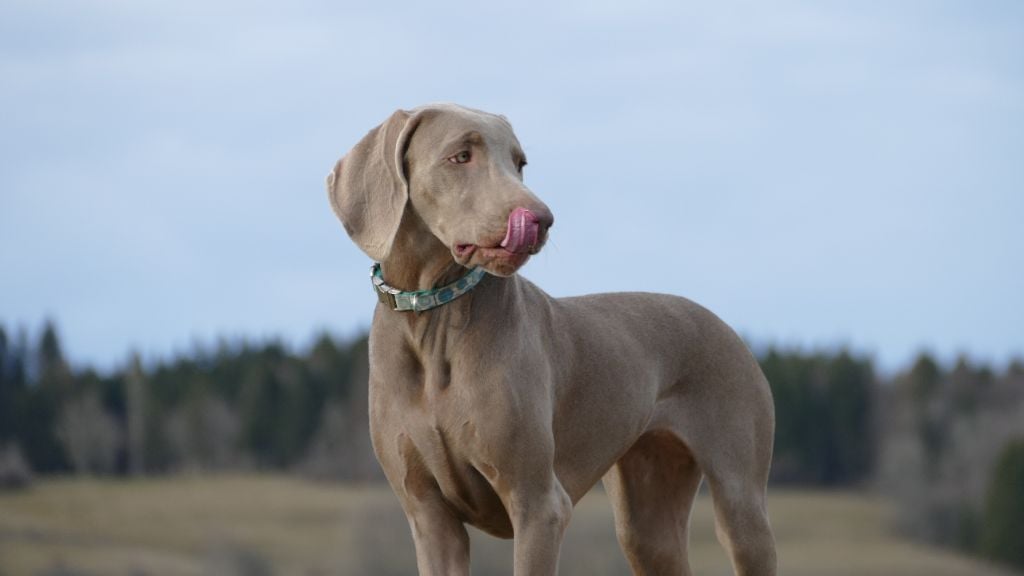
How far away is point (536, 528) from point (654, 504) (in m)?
1.81

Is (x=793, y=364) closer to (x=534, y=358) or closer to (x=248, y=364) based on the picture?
(x=248, y=364)

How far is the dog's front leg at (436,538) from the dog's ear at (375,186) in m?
1.28

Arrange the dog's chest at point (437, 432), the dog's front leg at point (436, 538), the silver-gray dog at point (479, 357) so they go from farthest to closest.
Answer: the dog's front leg at point (436, 538)
the dog's chest at point (437, 432)
the silver-gray dog at point (479, 357)

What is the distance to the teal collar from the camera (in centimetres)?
691

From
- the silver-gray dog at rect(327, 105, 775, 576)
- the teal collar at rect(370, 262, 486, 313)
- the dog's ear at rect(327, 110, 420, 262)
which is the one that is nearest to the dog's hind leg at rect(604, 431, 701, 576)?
the silver-gray dog at rect(327, 105, 775, 576)

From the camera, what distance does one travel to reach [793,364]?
43.9m

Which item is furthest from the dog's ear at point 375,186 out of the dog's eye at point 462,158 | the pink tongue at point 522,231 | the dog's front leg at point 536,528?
the dog's front leg at point 536,528

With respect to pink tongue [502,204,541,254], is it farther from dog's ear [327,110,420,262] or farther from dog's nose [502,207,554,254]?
dog's ear [327,110,420,262]

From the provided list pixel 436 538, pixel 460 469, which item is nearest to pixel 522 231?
pixel 460 469

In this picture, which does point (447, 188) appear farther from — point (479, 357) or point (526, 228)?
point (479, 357)

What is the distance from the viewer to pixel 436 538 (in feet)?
23.7

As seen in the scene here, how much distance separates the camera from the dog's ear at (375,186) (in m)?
6.69

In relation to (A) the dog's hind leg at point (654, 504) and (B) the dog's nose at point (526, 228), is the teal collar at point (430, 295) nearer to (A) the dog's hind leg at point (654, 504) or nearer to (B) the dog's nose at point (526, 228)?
(B) the dog's nose at point (526, 228)

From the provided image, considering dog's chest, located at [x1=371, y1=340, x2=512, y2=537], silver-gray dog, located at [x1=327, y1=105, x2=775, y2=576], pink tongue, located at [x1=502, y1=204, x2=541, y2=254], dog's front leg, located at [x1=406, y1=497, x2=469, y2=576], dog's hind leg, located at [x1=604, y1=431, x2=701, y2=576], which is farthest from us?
dog's hind leg, located at [x1=604, y1=431, x2=701, y2=576]
